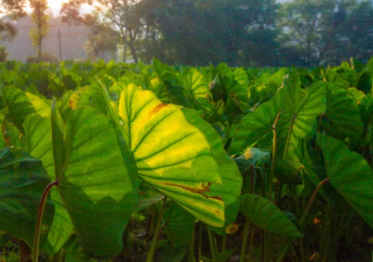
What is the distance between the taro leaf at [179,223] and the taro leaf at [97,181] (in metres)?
0.33

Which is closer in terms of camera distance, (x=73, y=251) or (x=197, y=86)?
(x=73, y=251)

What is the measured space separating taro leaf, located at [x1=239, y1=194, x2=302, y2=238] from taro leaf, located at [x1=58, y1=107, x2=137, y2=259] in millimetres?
Result: 278

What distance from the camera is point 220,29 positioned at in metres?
34.4

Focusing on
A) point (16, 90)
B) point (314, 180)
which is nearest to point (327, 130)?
point (314, 180)

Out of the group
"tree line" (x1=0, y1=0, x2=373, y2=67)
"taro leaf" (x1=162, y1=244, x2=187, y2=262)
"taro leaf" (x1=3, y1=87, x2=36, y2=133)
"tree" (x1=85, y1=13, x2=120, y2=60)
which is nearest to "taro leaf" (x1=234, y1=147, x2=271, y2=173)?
"taro leaf" (x1=162, y1=244, x2=187, y2=262)

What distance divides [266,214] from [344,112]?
46cm

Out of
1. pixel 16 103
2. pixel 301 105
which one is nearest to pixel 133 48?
pixel 16 103

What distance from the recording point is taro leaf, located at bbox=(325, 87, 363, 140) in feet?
3.22

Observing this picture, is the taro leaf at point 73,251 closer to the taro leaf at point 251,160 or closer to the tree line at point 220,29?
the taro leaf at point 251,160

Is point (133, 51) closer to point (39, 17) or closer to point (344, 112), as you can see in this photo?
point (39, 17)

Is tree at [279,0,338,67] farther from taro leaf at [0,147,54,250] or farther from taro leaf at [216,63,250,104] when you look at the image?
taro leaf at [0,147,54,250]

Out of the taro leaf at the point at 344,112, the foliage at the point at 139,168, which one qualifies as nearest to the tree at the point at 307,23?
the taro leaf at the point at 344,112

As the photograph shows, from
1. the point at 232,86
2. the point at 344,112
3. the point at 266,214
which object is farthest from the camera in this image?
the point at 232,86

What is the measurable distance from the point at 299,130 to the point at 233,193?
1.46ft
